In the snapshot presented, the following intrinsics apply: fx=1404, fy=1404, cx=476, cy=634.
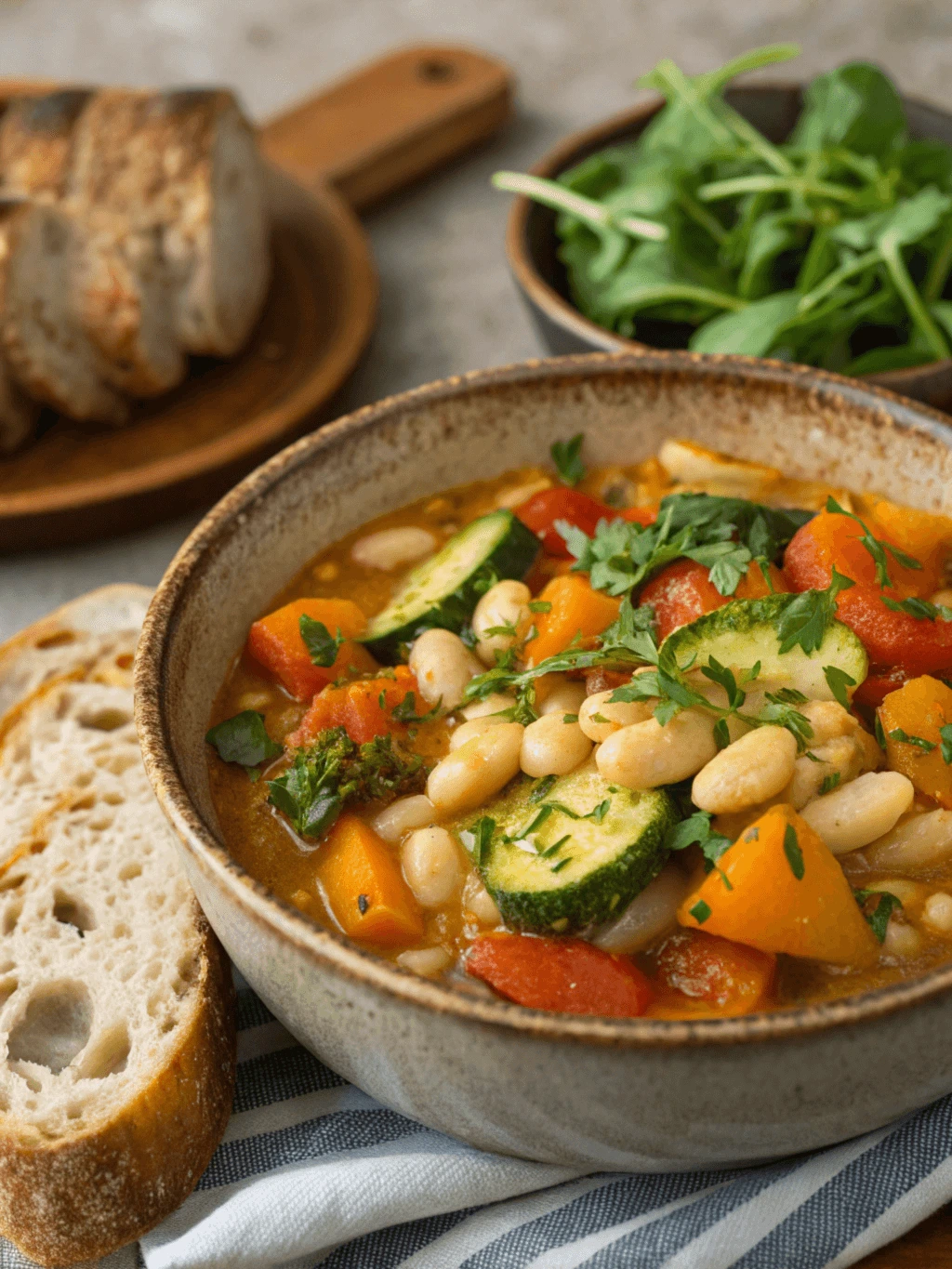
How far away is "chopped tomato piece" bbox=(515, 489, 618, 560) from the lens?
2.97 metres

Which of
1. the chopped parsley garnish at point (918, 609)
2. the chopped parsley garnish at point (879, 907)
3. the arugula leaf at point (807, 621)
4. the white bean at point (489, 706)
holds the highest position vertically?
the arugula leaf at point (807, 621)

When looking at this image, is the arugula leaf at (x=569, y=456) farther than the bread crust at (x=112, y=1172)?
Yes

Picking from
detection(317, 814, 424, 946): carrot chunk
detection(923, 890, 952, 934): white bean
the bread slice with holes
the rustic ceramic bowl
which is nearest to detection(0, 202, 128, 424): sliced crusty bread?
the bread slice with holes

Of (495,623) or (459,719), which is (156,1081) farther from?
(495,623)

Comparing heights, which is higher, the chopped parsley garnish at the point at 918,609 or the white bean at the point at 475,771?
the chopped parsley garnish at the point at 918,609

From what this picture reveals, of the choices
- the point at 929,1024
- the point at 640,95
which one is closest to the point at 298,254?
the point at 640,95

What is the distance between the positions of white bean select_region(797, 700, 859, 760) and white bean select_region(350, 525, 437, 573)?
1007 mm

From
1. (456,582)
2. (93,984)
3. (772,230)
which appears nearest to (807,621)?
(456,582)

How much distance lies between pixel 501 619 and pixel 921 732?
790mm

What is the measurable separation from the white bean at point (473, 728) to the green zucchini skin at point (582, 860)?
192 millimetres

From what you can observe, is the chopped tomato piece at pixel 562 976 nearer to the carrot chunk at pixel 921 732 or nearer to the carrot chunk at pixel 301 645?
the carrot chunk at pixel 921 732

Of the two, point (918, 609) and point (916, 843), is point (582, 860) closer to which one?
point (916, 843)

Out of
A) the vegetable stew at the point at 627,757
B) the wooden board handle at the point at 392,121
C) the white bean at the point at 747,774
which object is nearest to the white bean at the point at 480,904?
the vegetable stew at the point at 627,757

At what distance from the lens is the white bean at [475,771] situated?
7.81 feet
